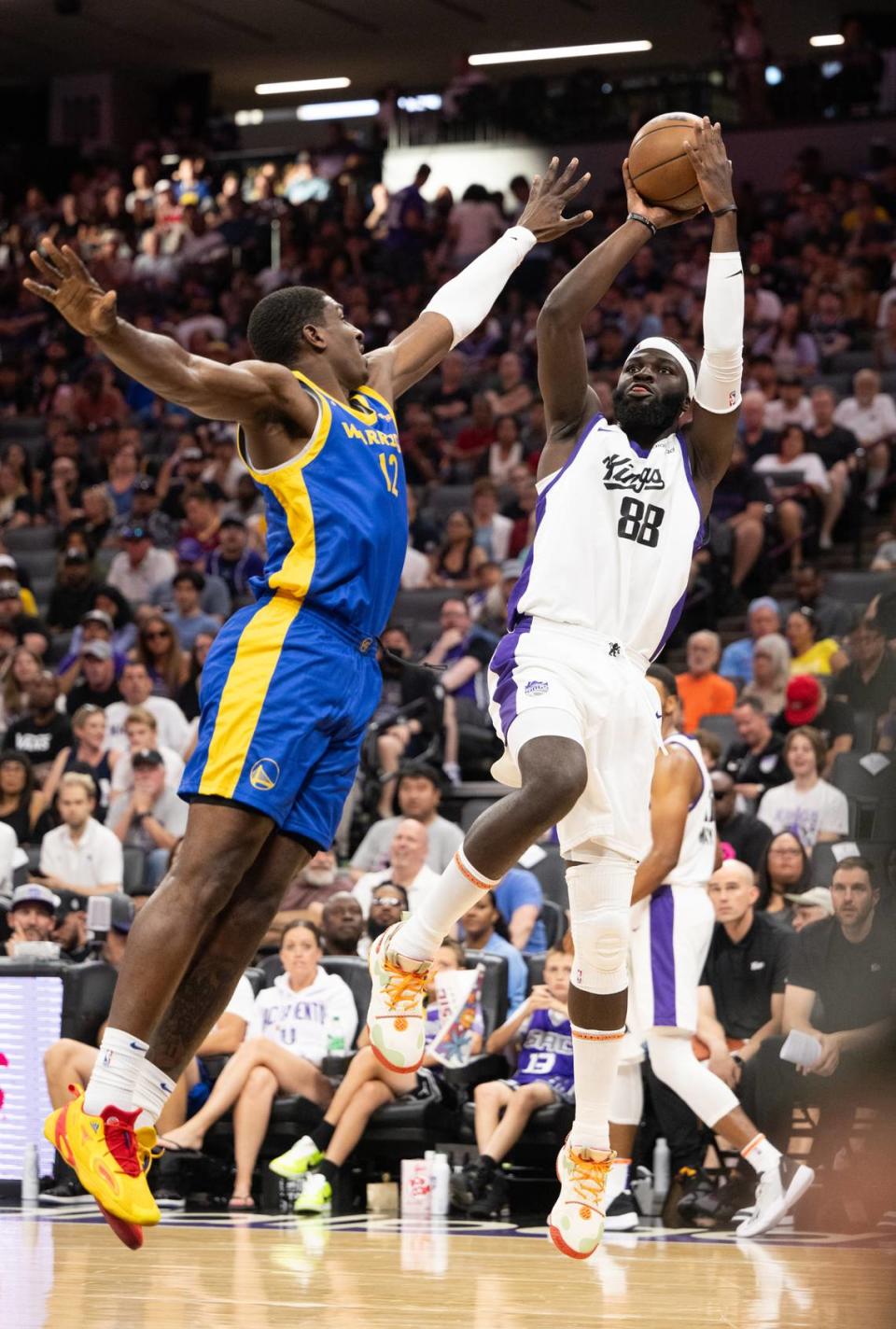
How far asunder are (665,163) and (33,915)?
5635 mm

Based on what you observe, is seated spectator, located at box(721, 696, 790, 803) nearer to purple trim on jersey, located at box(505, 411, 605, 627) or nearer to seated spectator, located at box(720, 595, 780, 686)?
seated spectator, located at box(720, 595, 780, 686)

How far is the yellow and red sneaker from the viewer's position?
469cm

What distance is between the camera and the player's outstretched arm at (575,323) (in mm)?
5504

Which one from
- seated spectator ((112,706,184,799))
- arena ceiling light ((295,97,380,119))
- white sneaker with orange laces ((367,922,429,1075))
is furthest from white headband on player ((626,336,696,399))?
arena ceiling light ((295,97,380,119))

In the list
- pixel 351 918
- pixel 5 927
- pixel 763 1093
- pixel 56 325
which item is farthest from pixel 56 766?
pixel 56 325

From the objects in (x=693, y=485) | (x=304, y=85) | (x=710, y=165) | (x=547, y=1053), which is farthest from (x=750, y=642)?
(x=304, y=85)

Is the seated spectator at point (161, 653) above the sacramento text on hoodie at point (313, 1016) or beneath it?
above

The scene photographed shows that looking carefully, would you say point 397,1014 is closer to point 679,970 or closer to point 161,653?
point 679,970

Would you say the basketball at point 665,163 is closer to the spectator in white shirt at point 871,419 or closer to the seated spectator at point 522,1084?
the seated spectator at point 522,1084

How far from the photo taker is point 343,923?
9.77 meters

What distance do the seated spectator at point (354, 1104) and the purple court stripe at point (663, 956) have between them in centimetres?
122

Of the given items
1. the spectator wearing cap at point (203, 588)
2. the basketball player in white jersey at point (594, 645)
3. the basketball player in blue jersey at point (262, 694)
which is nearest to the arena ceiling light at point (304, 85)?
the spectator wearing cap at point (203, 588)

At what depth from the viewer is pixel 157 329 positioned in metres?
20.4

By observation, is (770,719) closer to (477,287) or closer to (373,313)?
(477,287)
